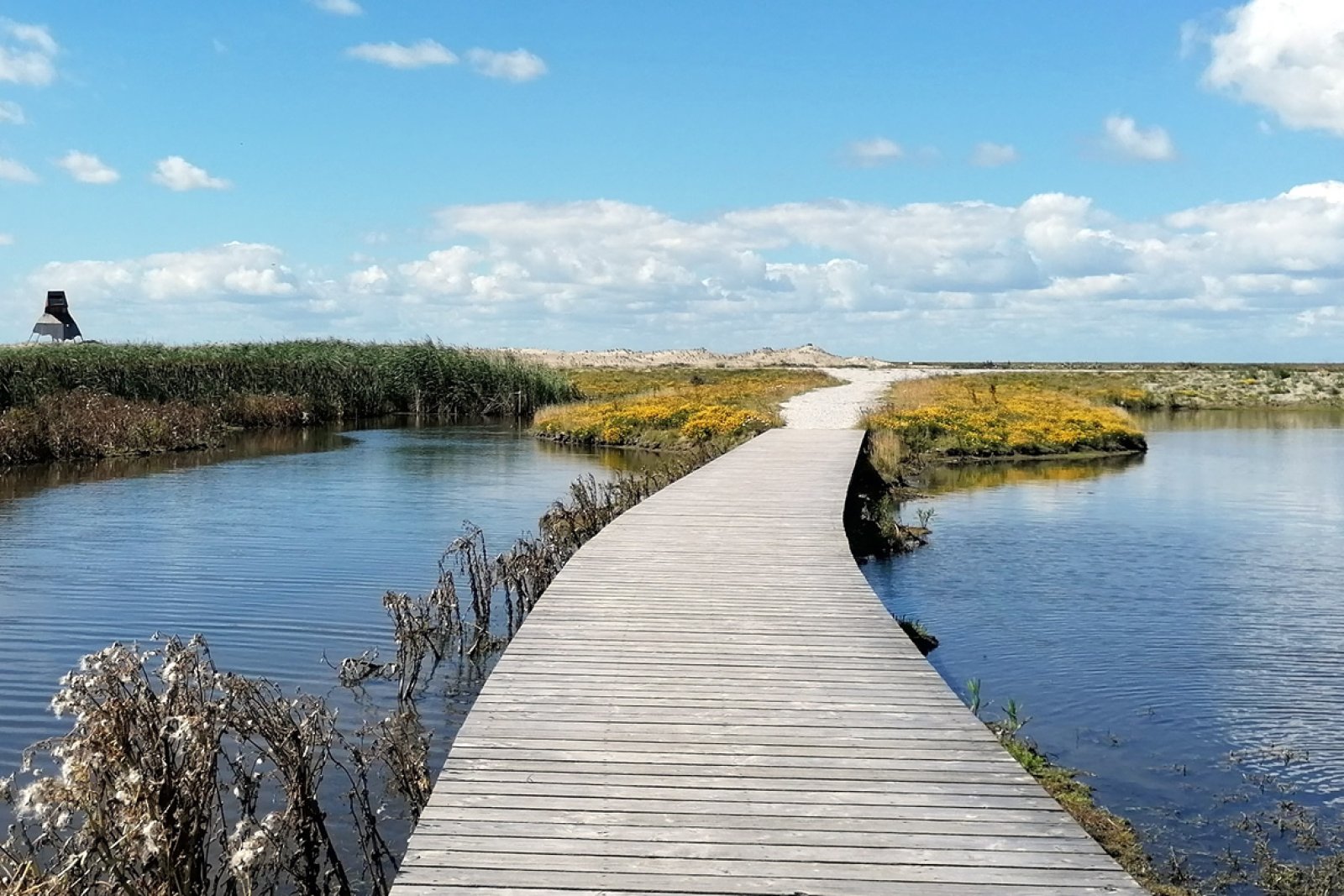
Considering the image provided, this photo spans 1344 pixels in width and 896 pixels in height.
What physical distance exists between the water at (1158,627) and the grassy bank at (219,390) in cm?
1898

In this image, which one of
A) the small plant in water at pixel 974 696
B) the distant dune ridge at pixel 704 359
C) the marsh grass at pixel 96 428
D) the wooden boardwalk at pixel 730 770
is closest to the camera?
the wooden boardwalk at pixel 730 770

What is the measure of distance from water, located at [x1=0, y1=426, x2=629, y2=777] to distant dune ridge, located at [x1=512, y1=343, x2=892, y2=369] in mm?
79003

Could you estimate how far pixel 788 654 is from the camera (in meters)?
7.38

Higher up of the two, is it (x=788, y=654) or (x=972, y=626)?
(x=788, y=654)

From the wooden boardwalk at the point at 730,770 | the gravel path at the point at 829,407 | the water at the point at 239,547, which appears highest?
the gravel path at the point at 829,407

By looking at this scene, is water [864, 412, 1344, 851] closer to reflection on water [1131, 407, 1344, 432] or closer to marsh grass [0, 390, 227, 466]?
reflection on water [1131, 407, 1344, 432]

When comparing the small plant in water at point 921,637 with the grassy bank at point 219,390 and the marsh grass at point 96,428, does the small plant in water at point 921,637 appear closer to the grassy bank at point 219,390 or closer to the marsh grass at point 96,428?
the marsh grass at point 96,428

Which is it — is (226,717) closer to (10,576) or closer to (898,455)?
(10,576)

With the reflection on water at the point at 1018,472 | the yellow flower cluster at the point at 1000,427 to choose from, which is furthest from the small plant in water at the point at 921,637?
the yellow flower cluster at the point at 1000,427

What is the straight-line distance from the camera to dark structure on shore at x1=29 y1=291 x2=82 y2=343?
2982 inches

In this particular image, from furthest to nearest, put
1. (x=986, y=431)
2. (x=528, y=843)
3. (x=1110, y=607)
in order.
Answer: (x=986, y=431), (x=1110, y=607), (x=528, y=843)

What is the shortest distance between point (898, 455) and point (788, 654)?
708 inches

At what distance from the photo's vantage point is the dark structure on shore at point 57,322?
7575 centimetres

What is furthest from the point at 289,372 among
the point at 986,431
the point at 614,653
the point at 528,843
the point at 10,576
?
the point at 528,843
